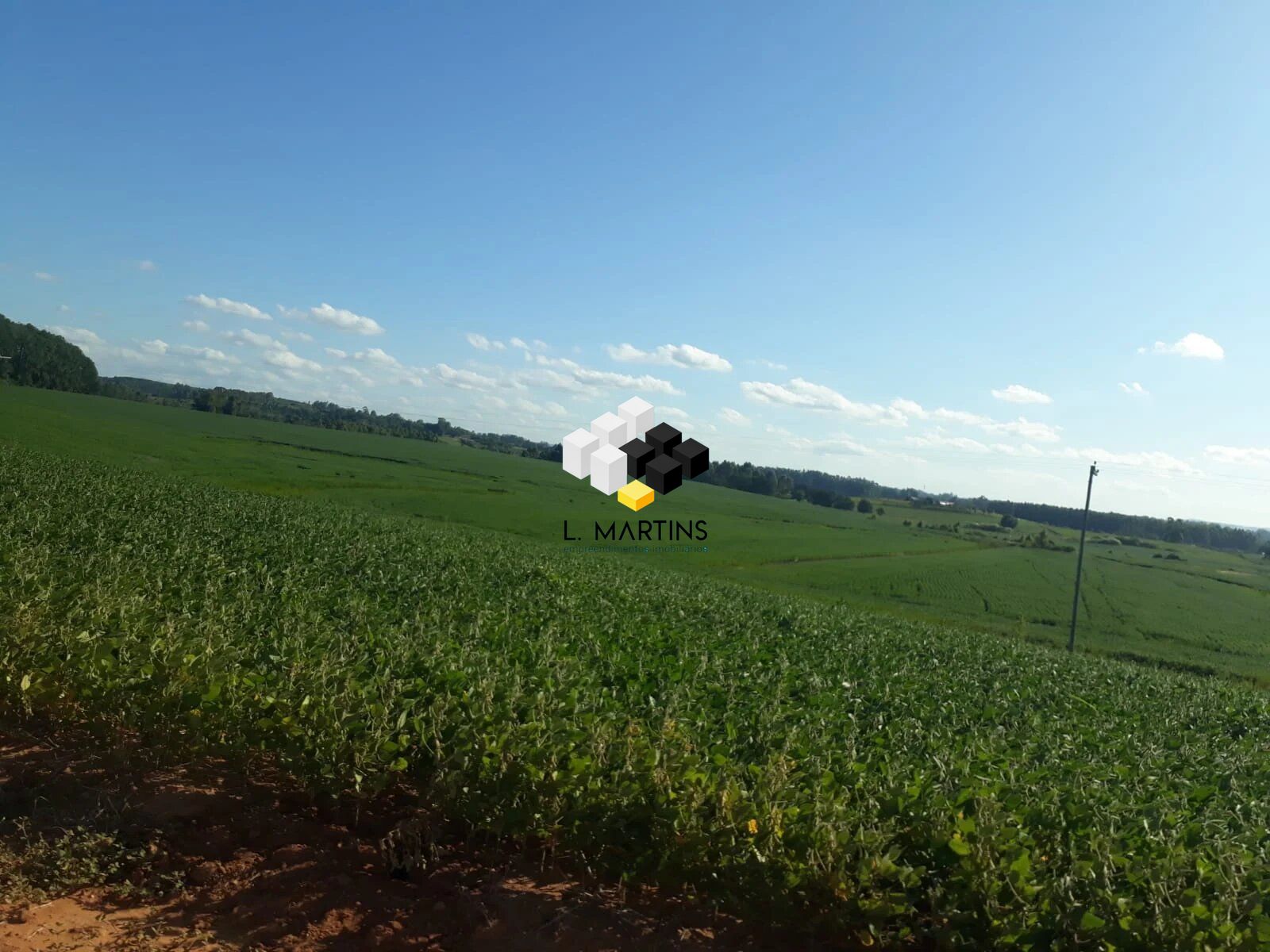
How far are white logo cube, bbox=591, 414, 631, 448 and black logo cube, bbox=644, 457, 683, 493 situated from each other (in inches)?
128

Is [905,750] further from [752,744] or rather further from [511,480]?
[511,480]

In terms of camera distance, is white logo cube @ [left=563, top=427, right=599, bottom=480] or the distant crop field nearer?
the distant crop field

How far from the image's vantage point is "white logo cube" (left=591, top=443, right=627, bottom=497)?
4025 centimetres

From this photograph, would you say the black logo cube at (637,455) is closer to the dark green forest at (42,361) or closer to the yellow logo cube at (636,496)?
the yellow logo cube at (636,496)

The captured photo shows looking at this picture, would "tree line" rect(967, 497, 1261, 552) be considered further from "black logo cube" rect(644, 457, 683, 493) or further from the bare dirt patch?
the bare dirt patch

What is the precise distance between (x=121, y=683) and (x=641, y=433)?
111 feet

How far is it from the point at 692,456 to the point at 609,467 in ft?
18.2

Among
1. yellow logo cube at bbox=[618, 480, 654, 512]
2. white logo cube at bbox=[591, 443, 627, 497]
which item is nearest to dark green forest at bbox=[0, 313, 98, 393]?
yellow logo cube at bbox=[618, 480, 654, 512]

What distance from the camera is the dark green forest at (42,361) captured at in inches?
3974

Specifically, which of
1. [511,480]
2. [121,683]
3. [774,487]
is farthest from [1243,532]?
[121,683]

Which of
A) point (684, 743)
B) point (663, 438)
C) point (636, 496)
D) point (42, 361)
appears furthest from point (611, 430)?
point (42, 361)

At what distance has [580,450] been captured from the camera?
40969 millimetres

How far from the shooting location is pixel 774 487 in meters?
121

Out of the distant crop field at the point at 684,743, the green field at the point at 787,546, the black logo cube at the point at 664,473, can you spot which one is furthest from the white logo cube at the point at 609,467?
the distant crop field at the point at 684,743
